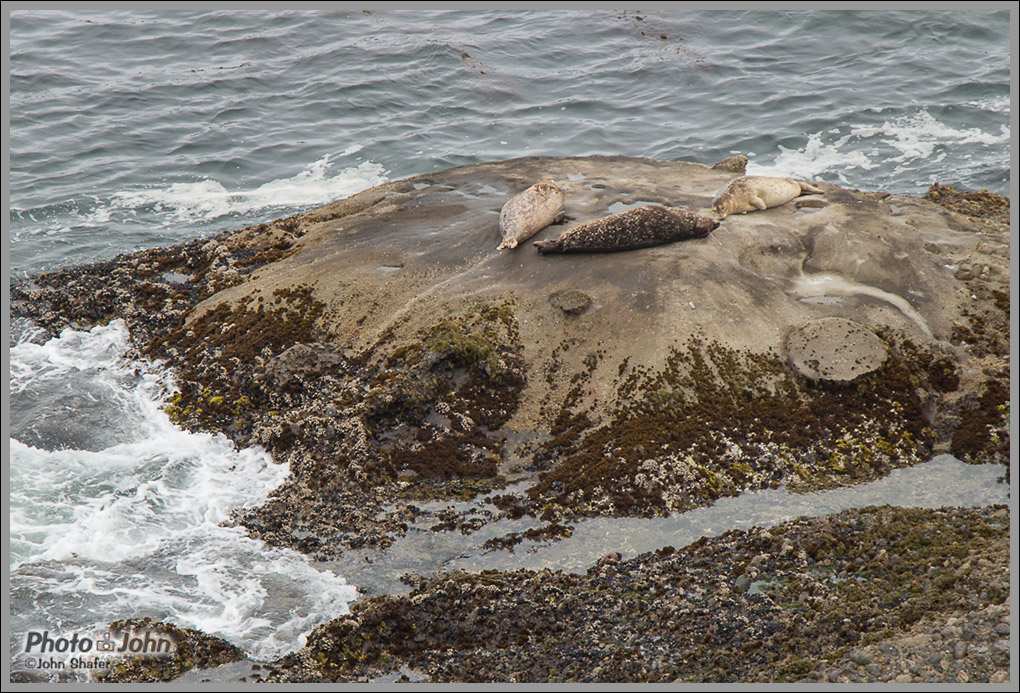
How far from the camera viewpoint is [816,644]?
8516mm

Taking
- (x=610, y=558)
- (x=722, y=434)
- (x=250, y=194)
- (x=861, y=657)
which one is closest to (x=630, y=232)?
(x=722, y=434)

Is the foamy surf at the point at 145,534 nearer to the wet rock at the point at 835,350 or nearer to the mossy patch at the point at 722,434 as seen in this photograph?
the mossy patch at the point at 722,434

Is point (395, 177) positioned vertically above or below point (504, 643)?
above

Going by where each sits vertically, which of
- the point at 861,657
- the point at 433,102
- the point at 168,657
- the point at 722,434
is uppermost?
the point at 433,102

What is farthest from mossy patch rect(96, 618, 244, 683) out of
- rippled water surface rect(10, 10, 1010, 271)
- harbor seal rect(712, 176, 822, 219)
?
rippled water surface rect(10, 10, 1010, 271)

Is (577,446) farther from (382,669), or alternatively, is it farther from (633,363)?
(382,669)

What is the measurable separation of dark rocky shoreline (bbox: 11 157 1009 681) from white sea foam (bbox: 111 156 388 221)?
5.72 m

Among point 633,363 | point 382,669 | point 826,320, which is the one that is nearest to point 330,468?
point 382,669

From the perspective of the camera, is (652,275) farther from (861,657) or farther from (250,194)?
(250,194)

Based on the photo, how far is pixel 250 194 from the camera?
23312mm

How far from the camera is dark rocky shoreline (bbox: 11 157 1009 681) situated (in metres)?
9.06

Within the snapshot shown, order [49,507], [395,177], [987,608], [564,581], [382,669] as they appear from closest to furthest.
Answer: [987,608]
[382,669]
[564,581]
[49,507]
[395,177]

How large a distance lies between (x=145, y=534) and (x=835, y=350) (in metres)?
9.82

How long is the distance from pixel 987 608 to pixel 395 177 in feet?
62.3
